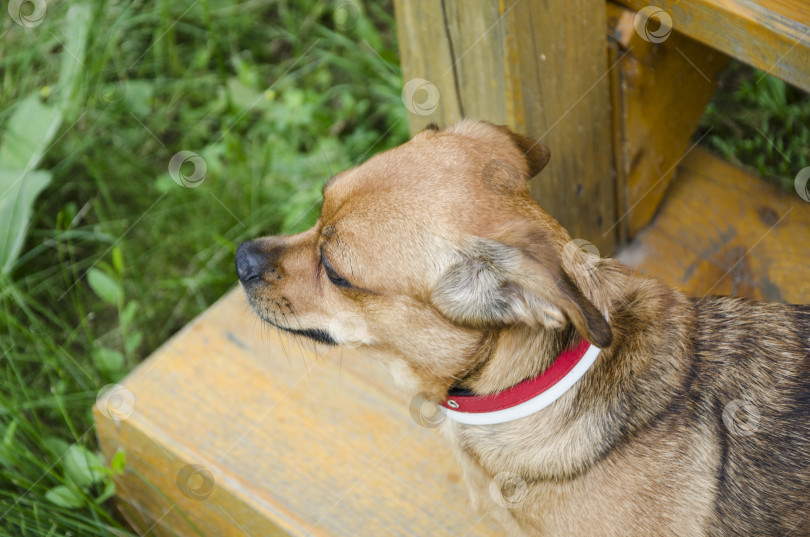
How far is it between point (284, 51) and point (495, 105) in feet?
8.33

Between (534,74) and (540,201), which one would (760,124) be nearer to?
(540,201)

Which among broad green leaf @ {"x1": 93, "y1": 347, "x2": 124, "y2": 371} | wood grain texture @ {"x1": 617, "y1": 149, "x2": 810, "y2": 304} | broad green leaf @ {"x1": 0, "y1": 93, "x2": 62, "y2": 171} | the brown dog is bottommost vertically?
wood grain texture @ {"x1": 617, "y1": 149, "x2": 810, "y2": 304}

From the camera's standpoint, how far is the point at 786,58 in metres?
2.06

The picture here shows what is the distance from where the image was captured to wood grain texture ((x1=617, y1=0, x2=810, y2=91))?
79.0 inches

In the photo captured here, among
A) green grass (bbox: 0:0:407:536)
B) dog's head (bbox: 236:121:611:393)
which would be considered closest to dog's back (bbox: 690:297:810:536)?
dog's head (bbox: 236:121:611:393)

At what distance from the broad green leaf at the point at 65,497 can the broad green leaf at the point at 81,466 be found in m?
0.05

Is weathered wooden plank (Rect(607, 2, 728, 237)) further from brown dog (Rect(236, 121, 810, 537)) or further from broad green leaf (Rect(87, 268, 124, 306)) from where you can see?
broad green leaf (Rect(87, 268, 124, 306))

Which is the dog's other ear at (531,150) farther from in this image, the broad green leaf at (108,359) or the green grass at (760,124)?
the broad green leaf at (108,359)

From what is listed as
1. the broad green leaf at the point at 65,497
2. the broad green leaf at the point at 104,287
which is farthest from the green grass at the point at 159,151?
the broad green leaf at the point at 65,497

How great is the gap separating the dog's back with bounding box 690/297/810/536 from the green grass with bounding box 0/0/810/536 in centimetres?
174

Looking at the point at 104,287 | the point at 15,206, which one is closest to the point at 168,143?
the point at 15,206

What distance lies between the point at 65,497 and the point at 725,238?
2.78 metres

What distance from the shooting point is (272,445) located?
2705 millimetres

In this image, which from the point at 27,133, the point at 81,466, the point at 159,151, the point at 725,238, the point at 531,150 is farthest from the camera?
the point at 159,151
